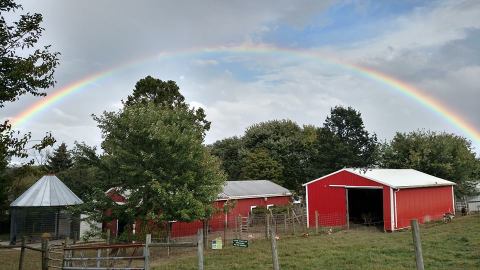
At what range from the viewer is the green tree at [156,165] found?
1867 cm

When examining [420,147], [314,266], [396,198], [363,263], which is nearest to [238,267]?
[314,266]

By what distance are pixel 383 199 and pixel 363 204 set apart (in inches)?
355

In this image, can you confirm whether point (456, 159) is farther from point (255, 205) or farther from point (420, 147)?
point (255, 205)

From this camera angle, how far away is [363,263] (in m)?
12.9

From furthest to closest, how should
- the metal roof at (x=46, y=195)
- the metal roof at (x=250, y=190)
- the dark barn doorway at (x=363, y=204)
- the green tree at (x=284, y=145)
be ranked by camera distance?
the green tree at (x=284, y=145)
the dark barn doorway at (x=363, y=204)
the metal roof at (x=250, y=190)
the metal roof at (x=46, y=195)

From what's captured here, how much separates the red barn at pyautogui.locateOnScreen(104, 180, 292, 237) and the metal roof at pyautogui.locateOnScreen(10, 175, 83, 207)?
3.28 metres

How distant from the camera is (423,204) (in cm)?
3036

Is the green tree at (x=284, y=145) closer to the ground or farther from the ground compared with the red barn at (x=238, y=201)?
farther from the ground

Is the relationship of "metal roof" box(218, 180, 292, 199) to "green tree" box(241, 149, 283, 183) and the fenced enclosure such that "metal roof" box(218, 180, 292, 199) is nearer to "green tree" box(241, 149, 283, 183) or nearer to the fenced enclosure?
"green tree" box(241, 149, 283, 183)

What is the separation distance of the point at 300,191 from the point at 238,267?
3693 cm

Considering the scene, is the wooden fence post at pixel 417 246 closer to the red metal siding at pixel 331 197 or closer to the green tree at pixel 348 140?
the red metal siding at pixel 331 197

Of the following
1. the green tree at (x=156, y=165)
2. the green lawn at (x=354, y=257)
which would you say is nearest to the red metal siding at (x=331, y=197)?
the green lawn at (x=354, y=257)

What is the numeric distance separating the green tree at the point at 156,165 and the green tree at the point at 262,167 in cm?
2960

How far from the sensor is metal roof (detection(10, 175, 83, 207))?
26.7 metres
